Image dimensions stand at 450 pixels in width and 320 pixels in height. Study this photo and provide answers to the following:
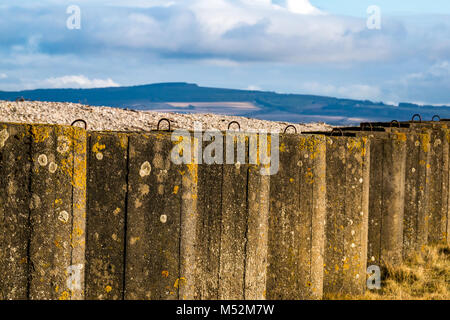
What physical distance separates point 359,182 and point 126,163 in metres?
3.37

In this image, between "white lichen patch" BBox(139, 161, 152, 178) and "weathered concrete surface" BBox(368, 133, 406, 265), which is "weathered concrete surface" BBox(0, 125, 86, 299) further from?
"weathered concrete surface" BBox(368, 133, 406, 265)

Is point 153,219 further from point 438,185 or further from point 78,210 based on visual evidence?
point 438,185

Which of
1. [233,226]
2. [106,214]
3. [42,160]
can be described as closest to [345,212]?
[233,226]

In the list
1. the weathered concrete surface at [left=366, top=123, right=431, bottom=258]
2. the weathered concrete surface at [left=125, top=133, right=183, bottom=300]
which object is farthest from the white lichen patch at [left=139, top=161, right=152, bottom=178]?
the weathered concrete surface at [left=366, top=123, right=431, bottom=258]

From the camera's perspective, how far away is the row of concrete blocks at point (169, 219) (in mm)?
4414

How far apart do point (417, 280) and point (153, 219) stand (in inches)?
192

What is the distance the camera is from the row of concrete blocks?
174 inches

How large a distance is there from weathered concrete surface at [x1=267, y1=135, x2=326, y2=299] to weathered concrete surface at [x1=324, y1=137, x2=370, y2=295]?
457 mm

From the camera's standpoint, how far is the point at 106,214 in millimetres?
4773

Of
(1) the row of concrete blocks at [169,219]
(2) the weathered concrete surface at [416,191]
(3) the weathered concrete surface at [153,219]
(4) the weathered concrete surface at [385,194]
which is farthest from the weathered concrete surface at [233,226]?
(2) the weathered concrete surface at [416,191]

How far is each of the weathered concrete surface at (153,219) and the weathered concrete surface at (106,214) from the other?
0.07 metres

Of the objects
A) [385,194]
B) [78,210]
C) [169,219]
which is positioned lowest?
[385,194]

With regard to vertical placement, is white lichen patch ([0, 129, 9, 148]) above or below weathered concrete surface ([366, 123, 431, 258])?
above

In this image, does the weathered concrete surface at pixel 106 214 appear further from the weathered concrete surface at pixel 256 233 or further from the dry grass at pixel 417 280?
the dry grass at pixel 417 280
